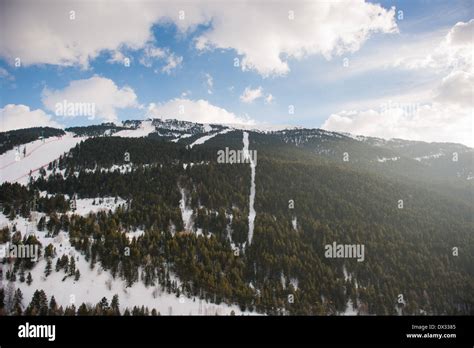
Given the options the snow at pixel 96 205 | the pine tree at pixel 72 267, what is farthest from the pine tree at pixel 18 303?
the snow at pixel 96 205

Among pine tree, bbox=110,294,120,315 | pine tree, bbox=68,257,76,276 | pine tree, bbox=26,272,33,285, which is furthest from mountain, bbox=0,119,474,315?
pine tree, bbox=110,294,120,315

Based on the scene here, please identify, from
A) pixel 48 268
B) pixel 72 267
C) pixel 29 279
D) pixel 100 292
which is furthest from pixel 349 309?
pixel 29 279

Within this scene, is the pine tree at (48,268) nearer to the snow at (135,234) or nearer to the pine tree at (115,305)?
the pine tree at (115,305)

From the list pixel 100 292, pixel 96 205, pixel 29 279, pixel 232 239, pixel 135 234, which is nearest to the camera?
pixel 29 279

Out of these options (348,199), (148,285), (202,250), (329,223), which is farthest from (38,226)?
(348,199)

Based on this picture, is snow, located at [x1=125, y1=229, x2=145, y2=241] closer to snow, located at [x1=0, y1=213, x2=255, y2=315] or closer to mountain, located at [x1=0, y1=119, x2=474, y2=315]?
mountain, located at [x1=0, y1=119, x2=474, y2=315]

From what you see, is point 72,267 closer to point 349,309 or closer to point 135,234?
point 135,234
